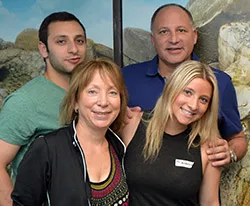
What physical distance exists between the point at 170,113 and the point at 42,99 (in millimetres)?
611

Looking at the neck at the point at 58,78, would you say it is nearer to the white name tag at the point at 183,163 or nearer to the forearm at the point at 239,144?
the white name tag at the point at 183,163

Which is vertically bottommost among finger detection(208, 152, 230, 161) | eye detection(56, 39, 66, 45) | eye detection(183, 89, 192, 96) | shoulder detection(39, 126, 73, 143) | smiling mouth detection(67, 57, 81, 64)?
finger detection(208, 152, 230, 161)

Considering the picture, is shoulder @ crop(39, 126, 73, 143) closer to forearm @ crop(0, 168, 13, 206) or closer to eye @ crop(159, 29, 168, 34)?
forearm @ crop(0, 168, 13, 206)

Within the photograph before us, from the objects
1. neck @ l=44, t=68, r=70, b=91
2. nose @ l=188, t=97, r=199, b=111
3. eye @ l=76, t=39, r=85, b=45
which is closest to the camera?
nose @ l=188, t=97, r=199, b=111

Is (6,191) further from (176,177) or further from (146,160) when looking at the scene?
(176,177)

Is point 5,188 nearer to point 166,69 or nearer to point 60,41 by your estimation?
point 60,41

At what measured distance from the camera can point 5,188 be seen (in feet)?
5.82

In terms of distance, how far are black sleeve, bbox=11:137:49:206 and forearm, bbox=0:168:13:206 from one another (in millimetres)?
340

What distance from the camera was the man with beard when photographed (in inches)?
67.9

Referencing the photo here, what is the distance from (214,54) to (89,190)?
151 centimetres

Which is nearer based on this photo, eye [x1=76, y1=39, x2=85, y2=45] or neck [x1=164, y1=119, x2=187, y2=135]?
neck [x1=164, y1=119, x2=187, y2=135]

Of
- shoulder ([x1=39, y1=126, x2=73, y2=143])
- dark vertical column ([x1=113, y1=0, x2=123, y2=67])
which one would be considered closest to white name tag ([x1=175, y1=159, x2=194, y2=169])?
shoulder ([x1=39, y1=126, x2=73, y2=143])

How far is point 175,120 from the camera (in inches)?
68.0

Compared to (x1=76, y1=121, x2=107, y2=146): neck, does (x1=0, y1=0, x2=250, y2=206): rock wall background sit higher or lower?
higher
